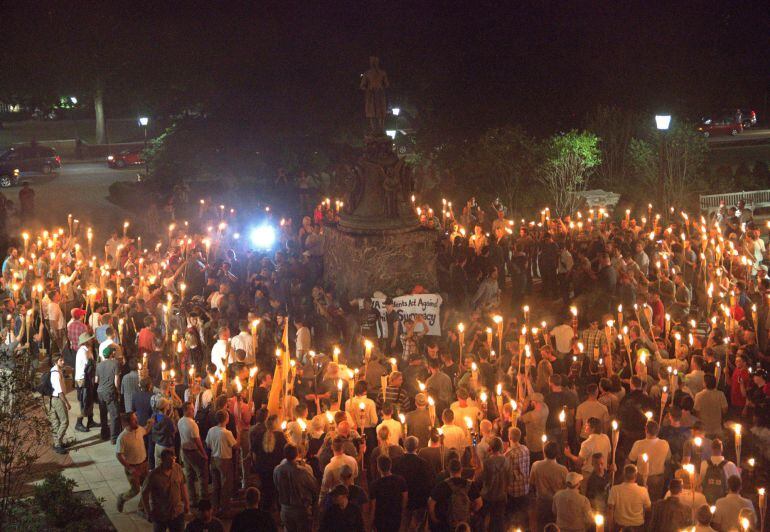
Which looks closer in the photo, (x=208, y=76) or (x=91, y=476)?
(x=91, y=476)

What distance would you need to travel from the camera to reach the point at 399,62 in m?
39.4

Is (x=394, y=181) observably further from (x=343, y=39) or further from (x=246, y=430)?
(x=343, y=39)

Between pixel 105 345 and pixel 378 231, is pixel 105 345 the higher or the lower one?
the lower one

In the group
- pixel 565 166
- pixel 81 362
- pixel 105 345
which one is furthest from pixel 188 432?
pixel 565 166

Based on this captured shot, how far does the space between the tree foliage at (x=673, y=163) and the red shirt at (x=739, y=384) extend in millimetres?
17946

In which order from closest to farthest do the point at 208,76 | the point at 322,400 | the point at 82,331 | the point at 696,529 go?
the point at 696,529 < the point at 322,400 < the point at 82,331 < the point at 208,76

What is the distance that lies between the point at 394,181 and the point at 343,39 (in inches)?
874

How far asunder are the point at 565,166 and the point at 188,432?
820 inches

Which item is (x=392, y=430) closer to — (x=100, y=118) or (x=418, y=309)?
(x=418, y=309)

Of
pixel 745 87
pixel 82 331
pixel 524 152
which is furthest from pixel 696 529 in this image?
pixel 745 87

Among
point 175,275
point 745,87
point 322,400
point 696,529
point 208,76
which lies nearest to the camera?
point 696,529

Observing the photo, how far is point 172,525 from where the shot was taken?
35.4 ft

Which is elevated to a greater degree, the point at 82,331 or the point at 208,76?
the point at 208,76

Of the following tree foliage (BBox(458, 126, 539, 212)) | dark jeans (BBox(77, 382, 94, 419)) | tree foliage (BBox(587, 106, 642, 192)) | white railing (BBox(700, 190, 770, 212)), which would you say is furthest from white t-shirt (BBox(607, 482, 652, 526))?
tree foliage (BBox(587, 106, 642, 192))
